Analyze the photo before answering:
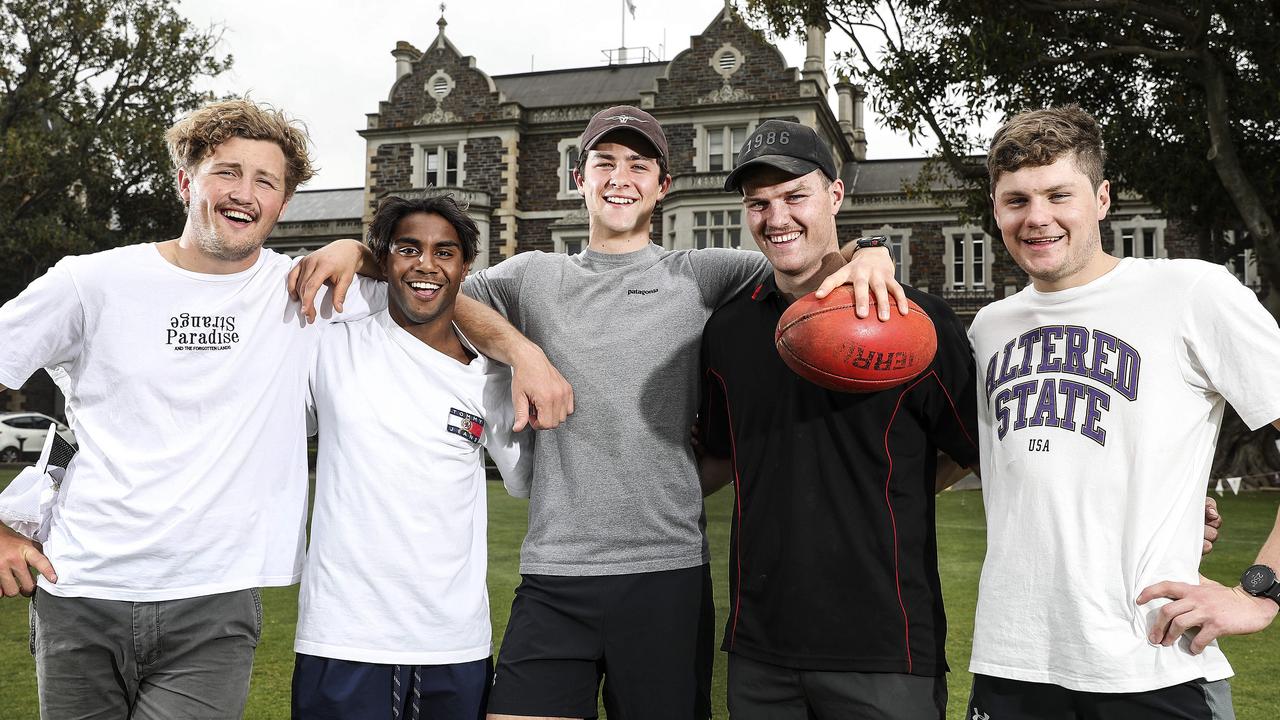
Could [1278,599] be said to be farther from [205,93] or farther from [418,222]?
[205,93]

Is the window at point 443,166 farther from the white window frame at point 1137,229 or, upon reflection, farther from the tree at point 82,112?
the white window frame at point 1137,229

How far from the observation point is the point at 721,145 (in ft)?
107

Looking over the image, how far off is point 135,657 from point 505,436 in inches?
49.9

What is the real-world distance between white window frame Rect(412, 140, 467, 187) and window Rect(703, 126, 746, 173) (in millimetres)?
8706

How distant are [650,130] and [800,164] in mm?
702

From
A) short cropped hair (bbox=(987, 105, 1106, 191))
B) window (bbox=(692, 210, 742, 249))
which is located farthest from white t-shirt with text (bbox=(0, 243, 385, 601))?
window (bbox=(692, 210, 742, 249))

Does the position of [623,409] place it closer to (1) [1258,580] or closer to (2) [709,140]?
(1) [1258,580]

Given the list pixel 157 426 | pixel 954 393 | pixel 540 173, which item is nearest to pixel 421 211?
pixel 157 426

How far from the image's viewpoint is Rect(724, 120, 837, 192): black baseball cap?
3.09 meters

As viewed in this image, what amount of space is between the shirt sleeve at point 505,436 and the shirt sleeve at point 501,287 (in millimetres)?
284

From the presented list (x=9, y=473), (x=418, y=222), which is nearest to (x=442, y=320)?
(x=418, y=222)

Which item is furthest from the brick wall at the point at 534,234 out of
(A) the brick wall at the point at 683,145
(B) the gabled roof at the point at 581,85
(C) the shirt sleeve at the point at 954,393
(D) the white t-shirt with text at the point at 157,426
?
(C) the shirt sleeve at the point at 954,393

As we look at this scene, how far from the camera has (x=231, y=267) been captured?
10.2 feet

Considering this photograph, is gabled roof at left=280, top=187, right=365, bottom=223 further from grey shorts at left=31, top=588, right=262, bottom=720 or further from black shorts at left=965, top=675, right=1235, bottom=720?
black shorts at left=965, top=675, right=1235, bottom=720
